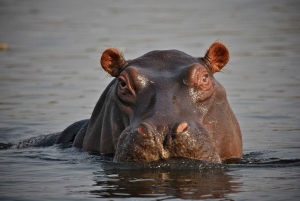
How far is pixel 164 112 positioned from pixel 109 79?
10756 mm

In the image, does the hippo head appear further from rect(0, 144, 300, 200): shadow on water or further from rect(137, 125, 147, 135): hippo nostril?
rect(0, 144, 300, 200): shadow on water

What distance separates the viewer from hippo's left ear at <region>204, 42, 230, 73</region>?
986 cm

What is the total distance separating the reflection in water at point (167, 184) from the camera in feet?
26.2

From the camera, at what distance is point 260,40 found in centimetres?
2308

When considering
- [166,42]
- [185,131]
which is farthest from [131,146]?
[166,42]

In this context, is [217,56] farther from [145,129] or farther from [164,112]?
[145,129]

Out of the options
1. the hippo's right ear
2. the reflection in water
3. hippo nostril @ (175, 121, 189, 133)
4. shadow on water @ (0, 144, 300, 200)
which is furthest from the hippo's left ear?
hippo nostril @ (175, 121, 189, 133)

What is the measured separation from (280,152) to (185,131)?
3.10 m

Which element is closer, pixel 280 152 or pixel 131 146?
pixel 131 146

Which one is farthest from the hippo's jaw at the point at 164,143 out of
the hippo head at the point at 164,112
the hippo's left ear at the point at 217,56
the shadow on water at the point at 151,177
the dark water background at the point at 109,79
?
the hippo's left ear at the point at 217,56


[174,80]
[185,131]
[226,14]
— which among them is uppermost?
[226,14]

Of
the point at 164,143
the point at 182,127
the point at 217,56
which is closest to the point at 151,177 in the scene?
the point at 164,143

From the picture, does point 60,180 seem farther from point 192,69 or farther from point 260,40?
point 260,40

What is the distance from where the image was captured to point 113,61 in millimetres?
10016
